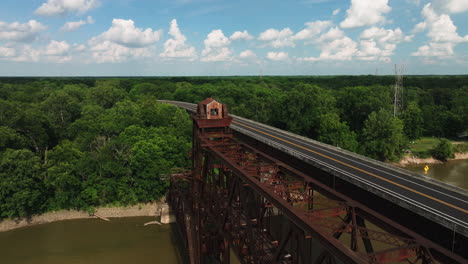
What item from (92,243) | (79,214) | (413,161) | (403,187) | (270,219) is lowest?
Result: (92,243)

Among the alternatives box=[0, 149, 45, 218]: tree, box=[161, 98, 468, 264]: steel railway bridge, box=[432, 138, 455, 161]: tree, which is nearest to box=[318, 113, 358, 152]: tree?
box=[432, 138, 455, 161]: tree

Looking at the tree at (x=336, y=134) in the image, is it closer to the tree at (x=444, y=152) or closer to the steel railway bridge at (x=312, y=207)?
the tree at (x=444, y=152)

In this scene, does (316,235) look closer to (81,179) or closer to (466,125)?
(81,179)

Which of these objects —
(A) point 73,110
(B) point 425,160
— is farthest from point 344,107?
(A) point 73,110

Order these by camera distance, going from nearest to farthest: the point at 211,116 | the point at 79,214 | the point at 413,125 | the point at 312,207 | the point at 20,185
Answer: the point at 312,207, the point at 211,116, the point at 20,185, the point at 79,214, the point at 413,125

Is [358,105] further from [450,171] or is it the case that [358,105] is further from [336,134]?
[450,171]

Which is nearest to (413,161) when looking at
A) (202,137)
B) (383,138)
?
(383,138)
